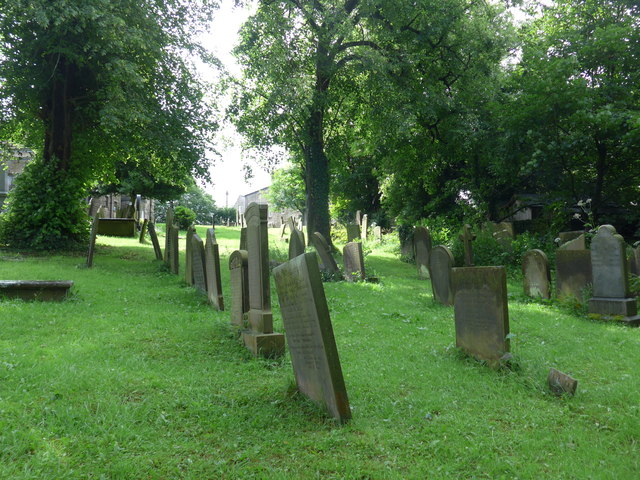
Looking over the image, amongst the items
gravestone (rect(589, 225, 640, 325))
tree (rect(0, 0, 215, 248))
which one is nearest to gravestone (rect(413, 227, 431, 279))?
gravestone (rect(589, 225, 640, 325))

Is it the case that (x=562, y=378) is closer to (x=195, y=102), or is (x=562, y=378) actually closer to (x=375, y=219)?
(x=195, y=102)

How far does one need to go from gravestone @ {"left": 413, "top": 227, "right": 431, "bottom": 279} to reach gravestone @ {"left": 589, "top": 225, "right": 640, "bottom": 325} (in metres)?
5.78

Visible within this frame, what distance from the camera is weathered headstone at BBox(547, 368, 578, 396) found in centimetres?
471

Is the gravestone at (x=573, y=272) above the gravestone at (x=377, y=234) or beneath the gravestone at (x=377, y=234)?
beneath

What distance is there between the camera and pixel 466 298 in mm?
6191

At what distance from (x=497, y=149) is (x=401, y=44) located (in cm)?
532

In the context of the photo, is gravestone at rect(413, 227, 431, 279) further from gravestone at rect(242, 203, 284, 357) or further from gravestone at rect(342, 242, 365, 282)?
gravestone at rect(242, 203, 284, 357)

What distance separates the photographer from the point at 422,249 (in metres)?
15.1

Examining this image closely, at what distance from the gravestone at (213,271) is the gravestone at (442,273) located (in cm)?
445

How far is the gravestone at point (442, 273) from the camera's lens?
33.7 ft

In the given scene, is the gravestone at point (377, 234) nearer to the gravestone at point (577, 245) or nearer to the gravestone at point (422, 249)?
the gravestone at point (422, 249)

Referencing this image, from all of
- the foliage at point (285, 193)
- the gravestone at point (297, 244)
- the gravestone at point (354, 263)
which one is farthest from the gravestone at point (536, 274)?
the foliage at point (285, 193)

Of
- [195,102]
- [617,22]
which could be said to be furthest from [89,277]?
[617,22]

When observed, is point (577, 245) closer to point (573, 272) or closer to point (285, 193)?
point (573, 272)
